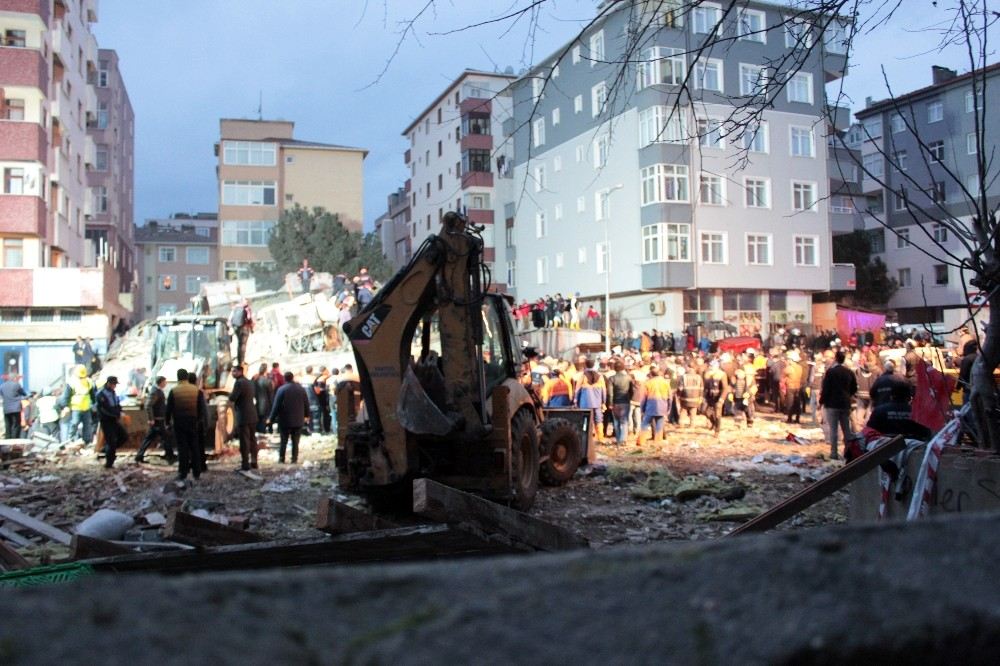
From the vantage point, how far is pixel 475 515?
3785 millimetres

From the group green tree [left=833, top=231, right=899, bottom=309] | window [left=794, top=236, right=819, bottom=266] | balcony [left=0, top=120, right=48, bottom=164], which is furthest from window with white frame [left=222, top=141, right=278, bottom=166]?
green tree [left=833, top=231, right=899, bottom=309]

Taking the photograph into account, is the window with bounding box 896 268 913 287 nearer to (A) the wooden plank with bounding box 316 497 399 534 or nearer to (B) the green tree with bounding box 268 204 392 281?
(B) the green tree with bounding box 268 204 392 281

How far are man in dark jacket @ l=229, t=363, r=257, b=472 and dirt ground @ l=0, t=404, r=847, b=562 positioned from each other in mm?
372

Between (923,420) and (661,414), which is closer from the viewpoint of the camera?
(923,420)

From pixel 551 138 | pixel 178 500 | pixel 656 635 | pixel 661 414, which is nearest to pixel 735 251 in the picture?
pixel 551 138

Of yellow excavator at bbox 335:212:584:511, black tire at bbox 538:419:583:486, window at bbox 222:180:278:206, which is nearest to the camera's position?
yellow excavator at bbox 335:212:584:511

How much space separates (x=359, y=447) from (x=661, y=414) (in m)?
10.4

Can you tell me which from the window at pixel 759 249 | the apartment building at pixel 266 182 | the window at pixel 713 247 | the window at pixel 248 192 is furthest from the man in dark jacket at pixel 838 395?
the window at pixel 248 192

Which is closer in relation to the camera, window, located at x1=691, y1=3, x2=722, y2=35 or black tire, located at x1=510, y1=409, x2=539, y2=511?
window, located at x1=691, y1=3, x2=722, y2=35

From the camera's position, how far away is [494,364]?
10.7 m

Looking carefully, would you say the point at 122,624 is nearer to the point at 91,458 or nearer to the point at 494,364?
the point at 494,364

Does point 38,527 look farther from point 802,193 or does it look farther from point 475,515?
point 802,193

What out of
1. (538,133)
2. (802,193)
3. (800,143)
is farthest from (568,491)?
(802,193)

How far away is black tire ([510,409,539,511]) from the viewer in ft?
33.1
